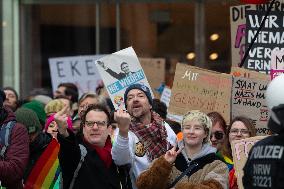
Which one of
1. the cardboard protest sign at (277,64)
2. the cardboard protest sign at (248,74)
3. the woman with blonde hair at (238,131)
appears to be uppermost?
the cardboard protest sign at (277,64)

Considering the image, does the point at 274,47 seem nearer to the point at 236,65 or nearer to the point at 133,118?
the point at 236,65

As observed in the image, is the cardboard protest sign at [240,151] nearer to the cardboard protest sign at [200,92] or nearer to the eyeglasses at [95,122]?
the eyeglasses at [95,122]

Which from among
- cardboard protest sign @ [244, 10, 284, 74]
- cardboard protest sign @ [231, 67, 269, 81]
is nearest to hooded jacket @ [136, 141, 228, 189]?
cardboard protest sign @ [231, 67, 269, 81]

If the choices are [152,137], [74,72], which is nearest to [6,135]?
[152,137]

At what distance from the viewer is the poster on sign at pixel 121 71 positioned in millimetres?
9453

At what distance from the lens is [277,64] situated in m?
8.84

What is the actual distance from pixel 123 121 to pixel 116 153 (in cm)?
28

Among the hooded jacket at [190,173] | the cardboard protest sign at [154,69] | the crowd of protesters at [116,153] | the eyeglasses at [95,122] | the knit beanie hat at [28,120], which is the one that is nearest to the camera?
the hooded jacket at [190,173]

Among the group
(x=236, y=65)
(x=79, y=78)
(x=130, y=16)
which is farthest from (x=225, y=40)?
(x=236, y=65)

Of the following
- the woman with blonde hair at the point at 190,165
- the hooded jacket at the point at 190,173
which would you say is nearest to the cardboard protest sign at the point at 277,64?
the woman with blonde hair at the point at 190,165

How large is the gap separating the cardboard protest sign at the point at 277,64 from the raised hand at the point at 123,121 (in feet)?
Result: 8.07

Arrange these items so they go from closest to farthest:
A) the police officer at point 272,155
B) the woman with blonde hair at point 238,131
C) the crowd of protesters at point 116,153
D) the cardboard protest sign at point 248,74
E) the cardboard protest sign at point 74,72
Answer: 1. the police officer at point 272,155
2. the crowd of protesters at point 116,153
3. the woman with blonde hair at point 238,131
4. the cardboard protest sign at point 248,74
5. the cardboard protest sign at point 74,72

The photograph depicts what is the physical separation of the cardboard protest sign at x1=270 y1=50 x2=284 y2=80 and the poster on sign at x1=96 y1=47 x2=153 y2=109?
1289mm

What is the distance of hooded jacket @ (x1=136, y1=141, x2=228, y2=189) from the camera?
258 inches
